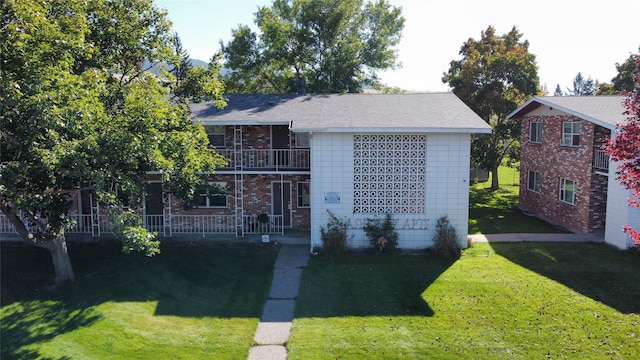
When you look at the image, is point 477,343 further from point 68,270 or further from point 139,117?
point 68,270

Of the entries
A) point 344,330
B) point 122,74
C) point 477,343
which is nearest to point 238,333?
point 344,330

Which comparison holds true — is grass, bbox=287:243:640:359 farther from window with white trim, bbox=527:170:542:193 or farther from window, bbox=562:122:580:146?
window with white trim, bbox=527:170:542:193

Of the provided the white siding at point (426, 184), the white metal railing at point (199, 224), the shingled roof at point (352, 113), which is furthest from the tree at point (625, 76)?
the white metal railing at point (199, 224)

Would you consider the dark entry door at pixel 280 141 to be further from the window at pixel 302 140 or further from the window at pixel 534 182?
the window at pixel 534 182

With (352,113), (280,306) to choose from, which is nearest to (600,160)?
(352,113)

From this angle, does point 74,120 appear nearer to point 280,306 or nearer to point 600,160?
point 280,306

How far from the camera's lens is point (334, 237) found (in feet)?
52.9

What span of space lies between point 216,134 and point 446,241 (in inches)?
392

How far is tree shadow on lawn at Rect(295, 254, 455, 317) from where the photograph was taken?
39.3ft

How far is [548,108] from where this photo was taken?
22547mm

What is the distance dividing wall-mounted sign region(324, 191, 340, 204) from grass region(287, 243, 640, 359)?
1.98 m

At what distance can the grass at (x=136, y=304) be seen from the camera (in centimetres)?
1001

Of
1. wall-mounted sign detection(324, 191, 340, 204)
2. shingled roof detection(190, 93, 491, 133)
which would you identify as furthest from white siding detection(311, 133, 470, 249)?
shingled roof detection(190, 93, 491, 133)

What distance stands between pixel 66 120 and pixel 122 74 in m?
5.37
